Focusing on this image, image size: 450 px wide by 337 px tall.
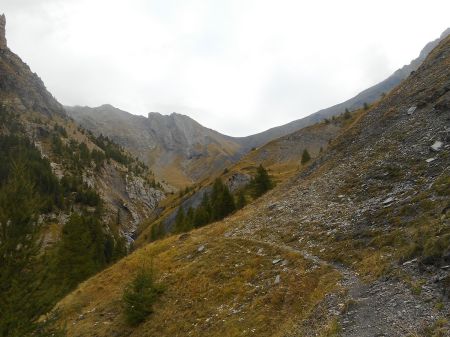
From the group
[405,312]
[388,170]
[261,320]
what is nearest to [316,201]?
[388,170]

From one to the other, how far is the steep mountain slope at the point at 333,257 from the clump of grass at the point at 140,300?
2.24 feet

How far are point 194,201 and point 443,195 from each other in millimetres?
90082

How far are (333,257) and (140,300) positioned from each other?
46.2 feet

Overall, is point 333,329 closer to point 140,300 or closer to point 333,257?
point 333,257

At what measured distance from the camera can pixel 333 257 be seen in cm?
2436

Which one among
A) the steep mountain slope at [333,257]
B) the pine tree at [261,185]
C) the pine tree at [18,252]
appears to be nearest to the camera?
the pine tree at [18,252]

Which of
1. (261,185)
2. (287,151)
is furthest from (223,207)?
(287,151)

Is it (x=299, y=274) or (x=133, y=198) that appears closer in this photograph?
(x=299, y=274)

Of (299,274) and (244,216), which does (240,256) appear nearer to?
(299,274)

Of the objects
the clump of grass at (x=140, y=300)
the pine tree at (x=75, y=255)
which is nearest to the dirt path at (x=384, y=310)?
the clump of grass at (x=140, y=300)

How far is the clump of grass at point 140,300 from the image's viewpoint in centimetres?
2722

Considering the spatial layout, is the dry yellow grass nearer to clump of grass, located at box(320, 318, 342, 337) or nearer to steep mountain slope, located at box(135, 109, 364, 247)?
clump of grass, located at box(320, 318, 342, 337)

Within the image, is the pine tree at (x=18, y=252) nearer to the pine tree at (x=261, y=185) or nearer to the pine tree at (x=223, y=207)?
the pine tree at (x=223, y=207)

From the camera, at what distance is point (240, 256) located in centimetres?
3184
